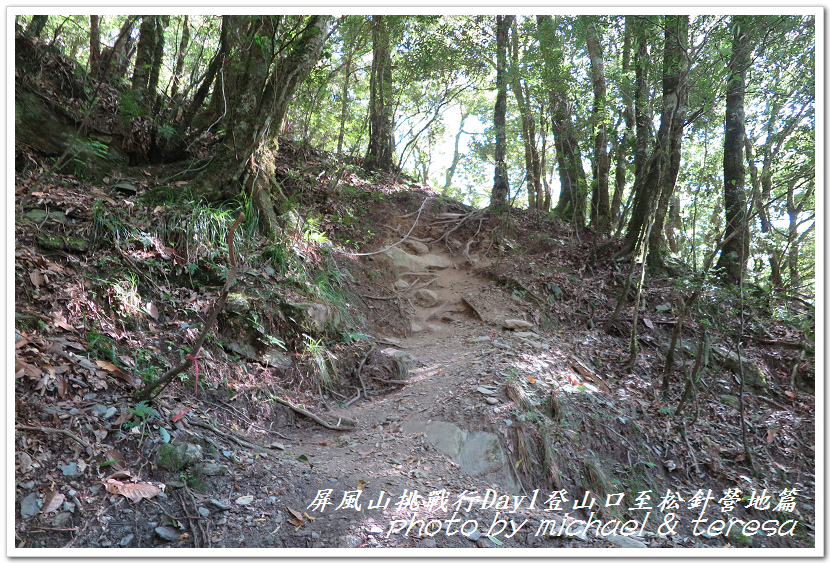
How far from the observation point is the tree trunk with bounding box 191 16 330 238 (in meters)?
5.03

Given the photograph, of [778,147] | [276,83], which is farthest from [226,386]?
[778,147]

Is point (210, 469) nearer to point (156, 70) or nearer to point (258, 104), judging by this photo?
point (258, 104)

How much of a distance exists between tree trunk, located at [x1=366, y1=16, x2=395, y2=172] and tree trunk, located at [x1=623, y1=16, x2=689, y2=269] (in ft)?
17.5

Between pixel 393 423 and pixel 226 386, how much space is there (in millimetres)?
1477

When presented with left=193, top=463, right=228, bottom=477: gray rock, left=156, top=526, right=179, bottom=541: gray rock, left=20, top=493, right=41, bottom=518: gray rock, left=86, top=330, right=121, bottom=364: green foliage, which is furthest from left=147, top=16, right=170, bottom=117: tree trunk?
left=156, top=526, right=179, bottom=541: gray rock

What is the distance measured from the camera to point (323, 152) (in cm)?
872

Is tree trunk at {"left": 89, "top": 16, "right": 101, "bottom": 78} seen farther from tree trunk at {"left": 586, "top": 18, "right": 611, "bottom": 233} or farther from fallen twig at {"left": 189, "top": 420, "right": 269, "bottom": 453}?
tree trunk at {"left": 586, "top": 18, "right": 611, "bottom": 233}

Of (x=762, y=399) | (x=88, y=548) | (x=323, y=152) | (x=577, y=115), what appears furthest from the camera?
(x=323, y=152)

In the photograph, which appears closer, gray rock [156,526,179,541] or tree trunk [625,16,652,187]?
gray rock [156,526,179,541]

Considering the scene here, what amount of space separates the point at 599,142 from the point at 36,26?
8367 mm

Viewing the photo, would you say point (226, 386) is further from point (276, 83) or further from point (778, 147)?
point (778, 147)

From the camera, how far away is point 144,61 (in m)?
5.84

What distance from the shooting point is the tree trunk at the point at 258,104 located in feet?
16.5

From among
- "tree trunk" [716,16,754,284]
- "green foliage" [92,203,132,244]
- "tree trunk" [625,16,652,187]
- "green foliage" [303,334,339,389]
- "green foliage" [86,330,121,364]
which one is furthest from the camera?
"tree trunk" [716,16,754,284]
